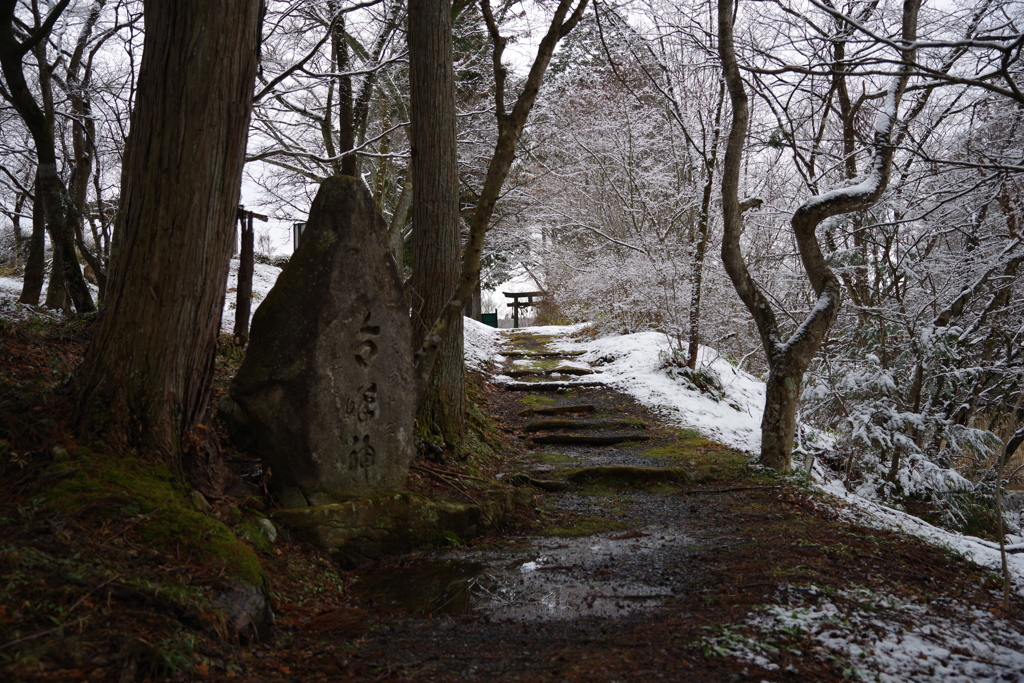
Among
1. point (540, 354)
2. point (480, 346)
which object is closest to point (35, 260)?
point (480, 346)

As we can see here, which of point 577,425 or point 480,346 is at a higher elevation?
point 480,346

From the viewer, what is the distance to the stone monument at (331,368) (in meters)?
3.92

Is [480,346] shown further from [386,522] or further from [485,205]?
[386,522]

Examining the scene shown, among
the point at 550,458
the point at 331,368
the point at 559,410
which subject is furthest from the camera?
the point at 559,410

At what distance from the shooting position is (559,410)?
897 centimetres

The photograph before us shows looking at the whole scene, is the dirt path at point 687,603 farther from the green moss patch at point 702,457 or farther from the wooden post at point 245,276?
the wooden post at point 245,276

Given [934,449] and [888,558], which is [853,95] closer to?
[934,449]

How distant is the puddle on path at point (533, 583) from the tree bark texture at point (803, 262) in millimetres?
2397

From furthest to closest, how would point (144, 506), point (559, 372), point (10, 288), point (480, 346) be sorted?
1. point (480, 346)
2. point (559, 372)
3. point (10, 288)
4. point (144, 506)

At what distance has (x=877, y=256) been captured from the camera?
25.0 feet

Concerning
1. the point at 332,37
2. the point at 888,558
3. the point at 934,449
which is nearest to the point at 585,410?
the point at 934,449

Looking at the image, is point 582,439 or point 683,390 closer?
point 582,439

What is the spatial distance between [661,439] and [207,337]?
5.72m

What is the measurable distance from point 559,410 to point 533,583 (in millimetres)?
5433
